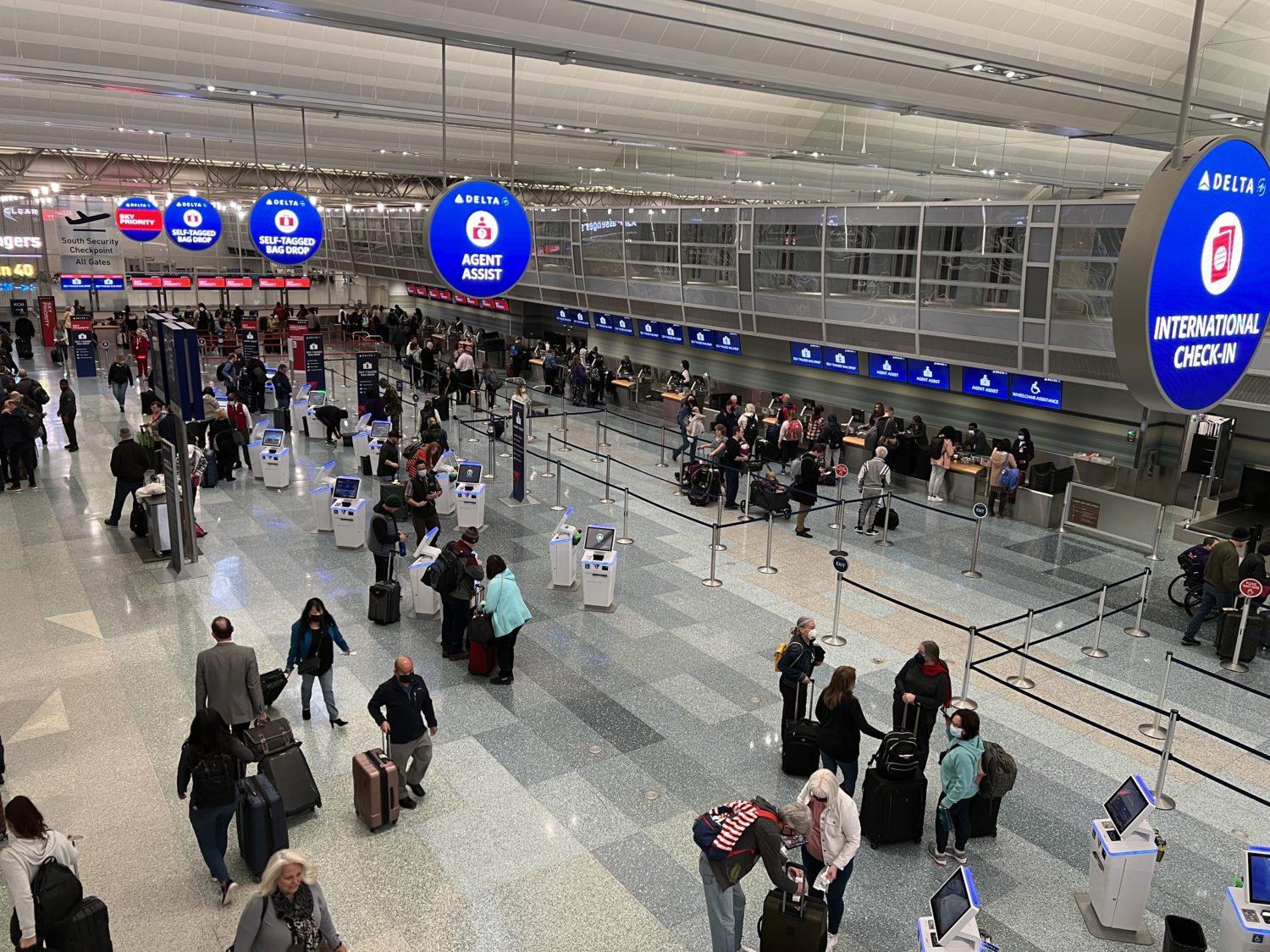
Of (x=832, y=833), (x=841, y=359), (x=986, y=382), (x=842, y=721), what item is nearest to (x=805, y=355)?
(x=841, y=359)

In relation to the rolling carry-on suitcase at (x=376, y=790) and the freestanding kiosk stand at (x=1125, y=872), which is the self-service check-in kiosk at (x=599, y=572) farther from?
the freestanding kiosk stand at (x=1125, y=872)

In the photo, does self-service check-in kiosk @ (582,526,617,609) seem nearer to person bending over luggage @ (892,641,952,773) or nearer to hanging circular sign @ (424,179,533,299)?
hanging circular sign @ (424,179,533,299)

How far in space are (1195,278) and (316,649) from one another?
7.63 metres

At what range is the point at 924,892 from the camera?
22.1ft

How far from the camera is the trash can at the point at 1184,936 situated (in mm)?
5762

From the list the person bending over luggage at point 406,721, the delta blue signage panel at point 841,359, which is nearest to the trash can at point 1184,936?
the person bending over luggage at point 406,721

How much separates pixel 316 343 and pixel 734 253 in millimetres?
14352

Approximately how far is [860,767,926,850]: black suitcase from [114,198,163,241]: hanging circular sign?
22.9 metres

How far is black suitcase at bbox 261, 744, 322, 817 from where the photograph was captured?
7.17 meters

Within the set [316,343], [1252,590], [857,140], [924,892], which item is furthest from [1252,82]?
[316,343]

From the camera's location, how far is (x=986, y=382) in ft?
58.0

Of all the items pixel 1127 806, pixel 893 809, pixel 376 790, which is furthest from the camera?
pixel 893 809

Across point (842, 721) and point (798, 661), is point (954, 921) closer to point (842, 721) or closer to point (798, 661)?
point (842, 721)

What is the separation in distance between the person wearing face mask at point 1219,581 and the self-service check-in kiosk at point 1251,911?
21.5 feet
